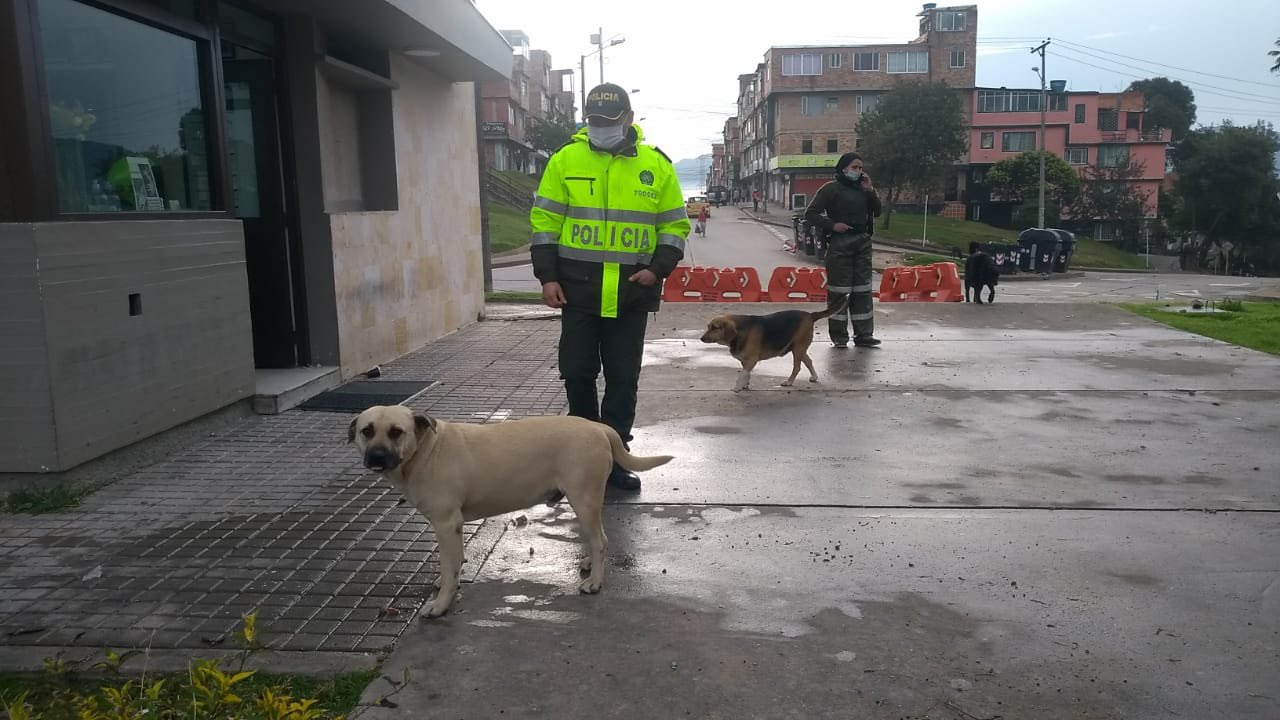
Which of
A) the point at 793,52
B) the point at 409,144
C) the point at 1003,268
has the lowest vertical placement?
the point at 1003,268

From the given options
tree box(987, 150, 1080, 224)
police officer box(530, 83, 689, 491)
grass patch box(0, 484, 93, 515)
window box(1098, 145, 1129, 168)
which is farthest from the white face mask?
window box(1098, 145, 1129, 168)

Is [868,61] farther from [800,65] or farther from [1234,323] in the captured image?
[1234,323]

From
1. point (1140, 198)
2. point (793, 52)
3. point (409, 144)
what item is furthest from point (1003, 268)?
point (793, 52)

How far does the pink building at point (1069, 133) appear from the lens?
235 feet

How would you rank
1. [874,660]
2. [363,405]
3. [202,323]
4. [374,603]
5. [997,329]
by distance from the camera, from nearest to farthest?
1. [874,660]
2. [374,603]
3. [202,323]
4. [363,405]
5. [997,329]

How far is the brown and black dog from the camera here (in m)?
8.09

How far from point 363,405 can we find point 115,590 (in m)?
3.54

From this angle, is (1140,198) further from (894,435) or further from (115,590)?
(115,590)

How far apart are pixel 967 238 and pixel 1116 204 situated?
67.0ft

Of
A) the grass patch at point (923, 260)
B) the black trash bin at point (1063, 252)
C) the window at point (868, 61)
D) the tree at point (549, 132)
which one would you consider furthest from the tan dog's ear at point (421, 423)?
the window at point (868, 61)

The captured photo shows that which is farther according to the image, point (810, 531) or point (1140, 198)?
point (1140, 198)

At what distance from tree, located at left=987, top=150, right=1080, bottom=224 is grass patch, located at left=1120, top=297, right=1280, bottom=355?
5069cm

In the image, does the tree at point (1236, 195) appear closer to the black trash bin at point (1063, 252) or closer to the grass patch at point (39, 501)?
the black trash bin at point (1063, 252)

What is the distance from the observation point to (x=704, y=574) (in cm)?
402
